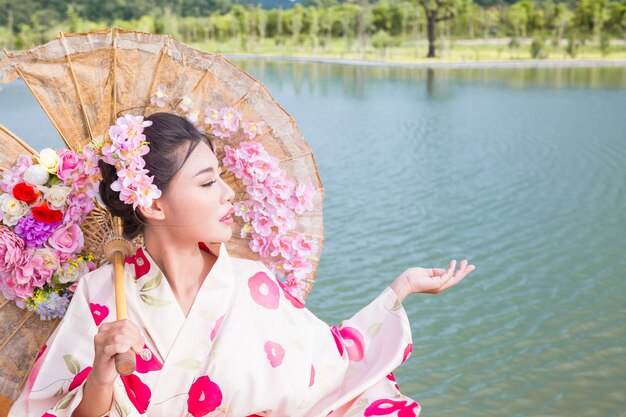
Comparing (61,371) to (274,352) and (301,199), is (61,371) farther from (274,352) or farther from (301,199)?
(301,199)

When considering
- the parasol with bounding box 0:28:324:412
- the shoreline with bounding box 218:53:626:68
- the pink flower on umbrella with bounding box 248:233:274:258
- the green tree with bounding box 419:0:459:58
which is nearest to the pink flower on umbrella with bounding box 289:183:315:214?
the pink flower on umbrella with bounding box 248:233:274:258

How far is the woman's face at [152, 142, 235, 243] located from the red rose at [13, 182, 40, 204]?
370mm

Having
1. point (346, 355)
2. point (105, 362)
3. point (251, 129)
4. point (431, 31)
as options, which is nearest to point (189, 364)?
point (105, 362)

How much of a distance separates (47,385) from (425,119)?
10534mm

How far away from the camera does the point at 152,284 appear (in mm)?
1984

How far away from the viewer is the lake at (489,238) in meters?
3.76

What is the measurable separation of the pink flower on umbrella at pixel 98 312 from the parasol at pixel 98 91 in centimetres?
25

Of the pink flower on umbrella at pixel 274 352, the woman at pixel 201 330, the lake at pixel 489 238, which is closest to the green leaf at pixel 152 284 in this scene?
the woman at pixel 201 330

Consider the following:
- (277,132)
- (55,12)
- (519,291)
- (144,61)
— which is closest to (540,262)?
(519,291)

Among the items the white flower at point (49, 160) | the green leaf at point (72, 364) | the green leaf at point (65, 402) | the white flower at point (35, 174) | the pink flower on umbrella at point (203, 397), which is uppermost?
the white flower at point (49, 160)

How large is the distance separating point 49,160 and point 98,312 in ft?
1.42

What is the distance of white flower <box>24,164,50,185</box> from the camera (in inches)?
80.8

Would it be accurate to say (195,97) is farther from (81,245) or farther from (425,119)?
(425,119)

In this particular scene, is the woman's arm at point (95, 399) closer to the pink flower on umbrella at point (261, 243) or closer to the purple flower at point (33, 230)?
the purple flower at point (33, 230)
